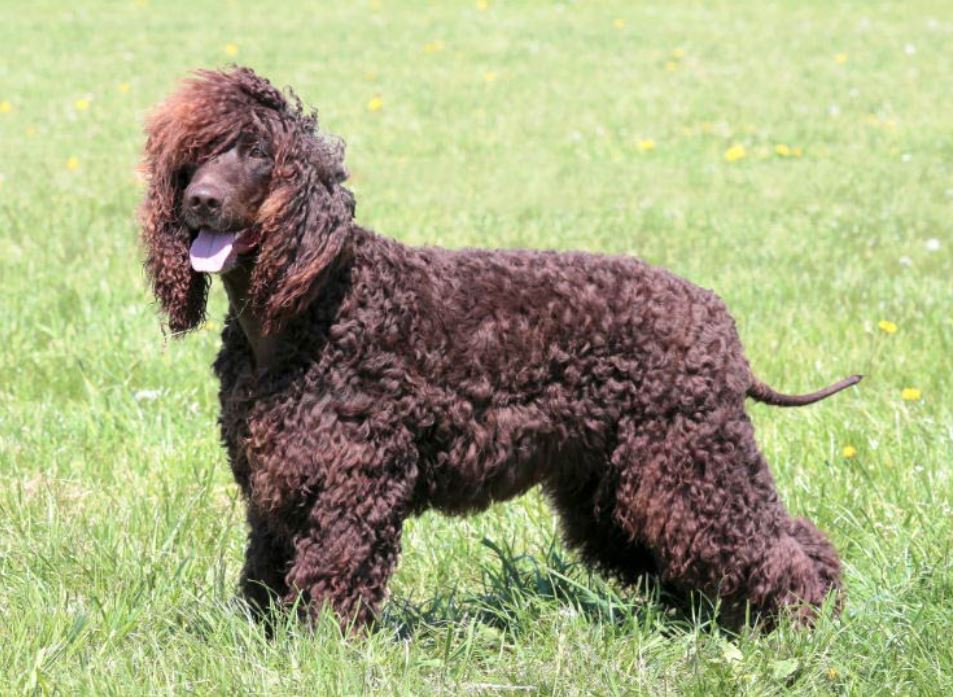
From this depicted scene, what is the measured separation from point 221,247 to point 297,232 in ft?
0.64

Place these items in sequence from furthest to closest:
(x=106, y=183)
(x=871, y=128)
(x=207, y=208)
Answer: (x=871, y=128) → (x=106, y=183) → (x=207, y=208)

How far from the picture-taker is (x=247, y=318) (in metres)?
3.45

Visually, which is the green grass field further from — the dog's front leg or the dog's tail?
the dog's tail

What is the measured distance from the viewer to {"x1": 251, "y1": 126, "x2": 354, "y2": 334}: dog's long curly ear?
3295 mm

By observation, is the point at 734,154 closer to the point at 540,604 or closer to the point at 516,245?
the point at 516,245

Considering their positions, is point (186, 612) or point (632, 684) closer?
point (632, 684)

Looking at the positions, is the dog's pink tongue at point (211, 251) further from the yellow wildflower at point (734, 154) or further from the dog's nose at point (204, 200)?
the yellow wildflower at point (734, 154)

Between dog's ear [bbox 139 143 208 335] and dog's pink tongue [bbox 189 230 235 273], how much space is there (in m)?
0.08

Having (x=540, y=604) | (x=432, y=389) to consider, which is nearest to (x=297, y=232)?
(x=432, y=389)

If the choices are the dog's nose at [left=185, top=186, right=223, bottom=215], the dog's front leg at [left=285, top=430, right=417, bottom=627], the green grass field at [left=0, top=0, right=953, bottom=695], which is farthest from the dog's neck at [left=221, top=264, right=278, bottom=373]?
the green grass field at [left=0, top=0, right=953, bottom=695]

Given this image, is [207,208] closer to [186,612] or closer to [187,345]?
[186,612]

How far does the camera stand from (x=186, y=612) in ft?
12.0

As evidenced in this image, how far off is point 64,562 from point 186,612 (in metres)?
0.48

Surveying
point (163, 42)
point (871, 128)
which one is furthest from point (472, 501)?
point (163, 42)
